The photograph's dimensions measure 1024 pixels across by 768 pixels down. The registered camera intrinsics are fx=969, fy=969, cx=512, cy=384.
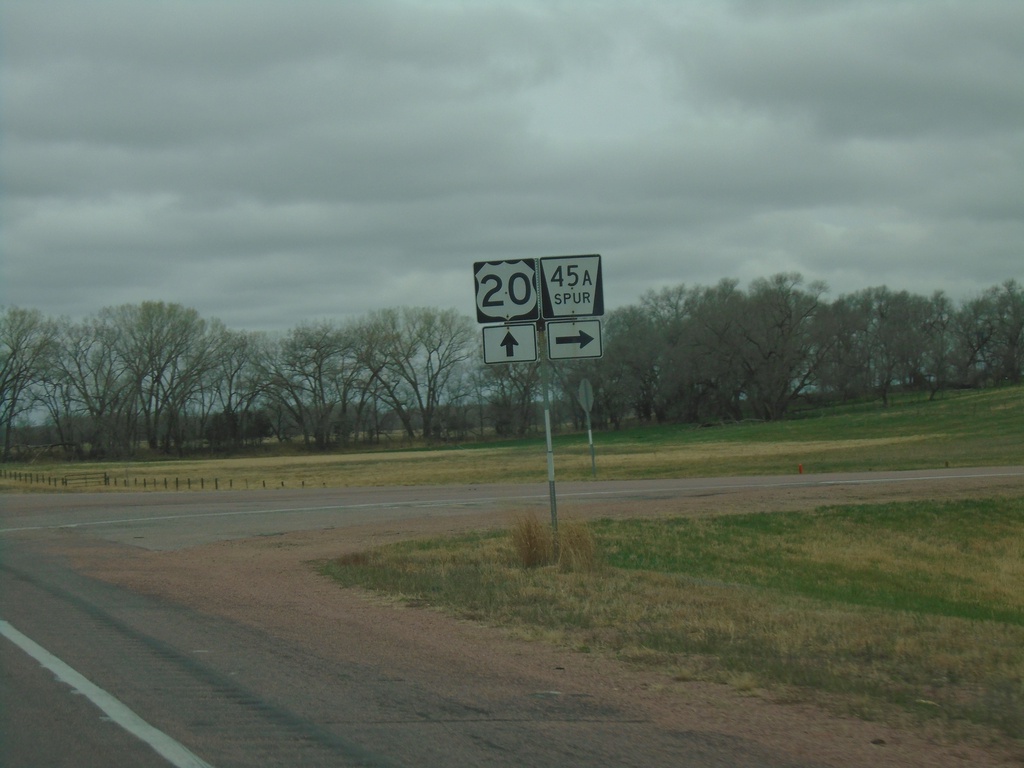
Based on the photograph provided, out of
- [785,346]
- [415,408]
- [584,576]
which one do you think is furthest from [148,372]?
[584,576]

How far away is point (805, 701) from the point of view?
6.64 meters

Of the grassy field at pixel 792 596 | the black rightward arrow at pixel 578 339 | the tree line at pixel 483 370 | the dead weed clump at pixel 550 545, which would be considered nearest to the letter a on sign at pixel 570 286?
the black rightward arrow at pixel 578 339

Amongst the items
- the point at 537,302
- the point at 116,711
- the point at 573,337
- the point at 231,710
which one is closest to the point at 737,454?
the point at 573,337

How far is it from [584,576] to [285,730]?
6291mm

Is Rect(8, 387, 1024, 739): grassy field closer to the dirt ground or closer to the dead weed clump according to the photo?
the dead weed clump

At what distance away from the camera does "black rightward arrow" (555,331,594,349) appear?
1322 centimetres

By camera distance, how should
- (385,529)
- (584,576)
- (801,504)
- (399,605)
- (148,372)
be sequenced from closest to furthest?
(399,605) → (584,576) → (385,529) → (801,504) → (148,372)

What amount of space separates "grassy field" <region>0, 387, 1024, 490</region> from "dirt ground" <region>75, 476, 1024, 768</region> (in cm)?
2425

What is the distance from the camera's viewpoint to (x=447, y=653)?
8.29 metres

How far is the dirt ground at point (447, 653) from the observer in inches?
225

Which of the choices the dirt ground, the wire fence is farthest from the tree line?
the dirt ground

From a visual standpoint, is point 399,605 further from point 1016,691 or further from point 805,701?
point 1016,691

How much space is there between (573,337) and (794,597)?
439 cm

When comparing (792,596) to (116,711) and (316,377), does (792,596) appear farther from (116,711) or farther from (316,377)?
(316,377)
